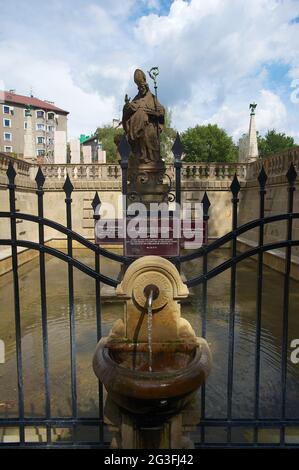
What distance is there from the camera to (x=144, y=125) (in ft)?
27.3

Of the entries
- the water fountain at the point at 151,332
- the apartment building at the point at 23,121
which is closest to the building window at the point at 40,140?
the apartment building at the point at 23,121

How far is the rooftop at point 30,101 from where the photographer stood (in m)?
56.2

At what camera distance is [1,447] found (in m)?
2.37

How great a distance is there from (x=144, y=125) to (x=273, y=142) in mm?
47781

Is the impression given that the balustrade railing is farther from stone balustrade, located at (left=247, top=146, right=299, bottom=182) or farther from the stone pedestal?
the stone pedestal

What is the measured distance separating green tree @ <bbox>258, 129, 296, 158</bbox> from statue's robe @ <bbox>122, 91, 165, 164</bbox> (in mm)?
45525

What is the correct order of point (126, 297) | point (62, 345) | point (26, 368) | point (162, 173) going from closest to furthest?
point (126, 297)
point (26, 368)
point (62, 345)
point (162, 173)

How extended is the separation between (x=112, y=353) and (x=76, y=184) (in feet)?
49.3

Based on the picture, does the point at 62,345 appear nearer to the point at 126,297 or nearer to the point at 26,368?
the point at 26,368

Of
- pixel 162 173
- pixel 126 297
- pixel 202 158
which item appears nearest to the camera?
pixel 126 297

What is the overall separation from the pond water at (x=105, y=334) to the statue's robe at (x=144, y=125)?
363 centimetres

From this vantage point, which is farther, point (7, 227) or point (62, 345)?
point (7, 227)

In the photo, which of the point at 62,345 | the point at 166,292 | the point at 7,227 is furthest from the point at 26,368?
the point at 7,227

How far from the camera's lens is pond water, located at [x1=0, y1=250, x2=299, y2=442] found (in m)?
3.36
